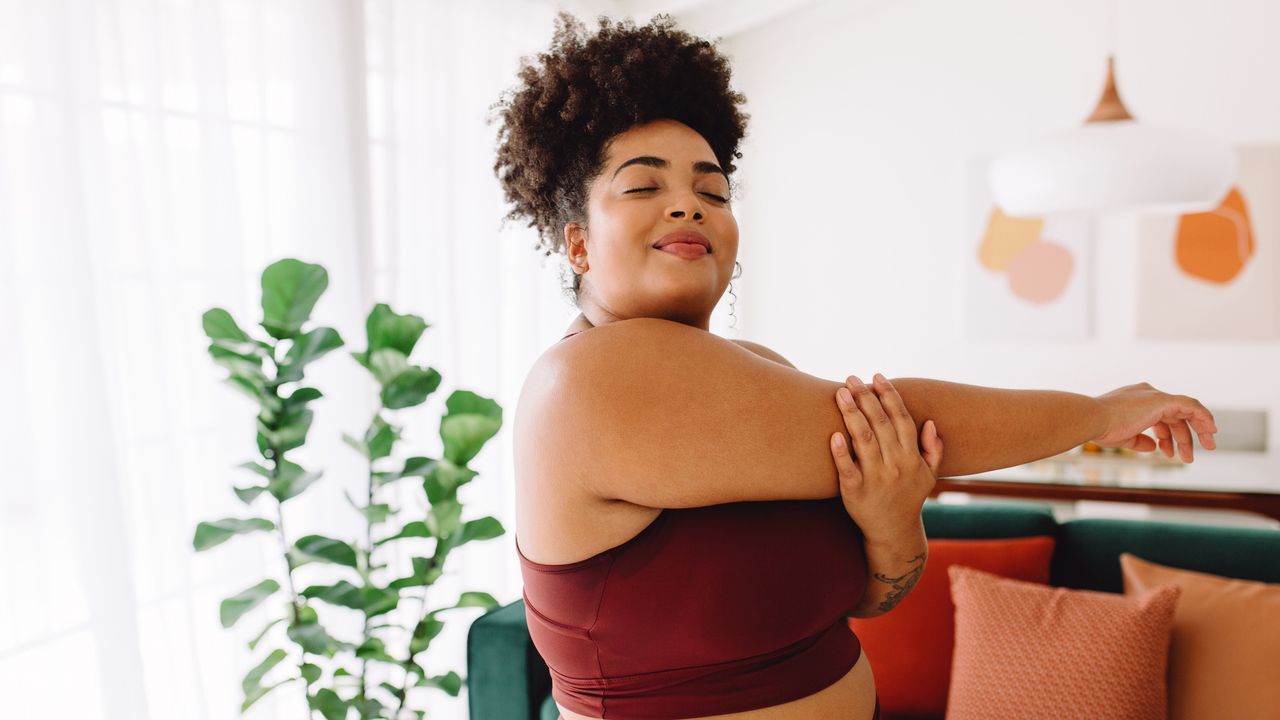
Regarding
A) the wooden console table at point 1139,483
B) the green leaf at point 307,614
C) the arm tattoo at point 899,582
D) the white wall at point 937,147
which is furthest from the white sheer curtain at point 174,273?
the white wall at point 937,147

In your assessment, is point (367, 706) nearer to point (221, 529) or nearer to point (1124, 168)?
point (221, 529)

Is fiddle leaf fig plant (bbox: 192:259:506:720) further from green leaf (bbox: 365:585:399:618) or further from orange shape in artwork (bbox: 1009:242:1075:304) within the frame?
orange shape in artwork (bbox: 1009:242:1075:304)

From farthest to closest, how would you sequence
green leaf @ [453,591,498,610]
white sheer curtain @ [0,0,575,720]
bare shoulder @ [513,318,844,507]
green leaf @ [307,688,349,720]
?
green leaf @ [453,591,498,610], green leaf @ [307,688,349,720], white sheer curtain @ [0,0,575,720], bare shoulder @ [513,318,844,507]

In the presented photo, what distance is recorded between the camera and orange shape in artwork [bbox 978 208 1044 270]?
412 centimetres

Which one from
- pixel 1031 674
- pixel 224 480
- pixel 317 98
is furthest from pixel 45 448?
pixel 1031 674

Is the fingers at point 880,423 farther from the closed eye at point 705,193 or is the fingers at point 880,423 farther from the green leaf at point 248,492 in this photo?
the green leaf at point 248,492

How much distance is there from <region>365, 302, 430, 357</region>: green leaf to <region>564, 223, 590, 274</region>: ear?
924 millimetres

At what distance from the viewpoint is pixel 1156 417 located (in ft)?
3.33

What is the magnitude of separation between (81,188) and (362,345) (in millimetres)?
849

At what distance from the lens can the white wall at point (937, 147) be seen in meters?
3.81

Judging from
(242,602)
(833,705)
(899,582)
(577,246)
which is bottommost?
(242,602)

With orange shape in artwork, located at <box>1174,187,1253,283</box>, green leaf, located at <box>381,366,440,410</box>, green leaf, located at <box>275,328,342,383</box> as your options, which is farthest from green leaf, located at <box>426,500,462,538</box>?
orange shape in artwork, located at <box>1174,187,1253,283</box>

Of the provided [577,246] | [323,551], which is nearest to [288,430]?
[323,551]

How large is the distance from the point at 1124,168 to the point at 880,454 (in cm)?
173
